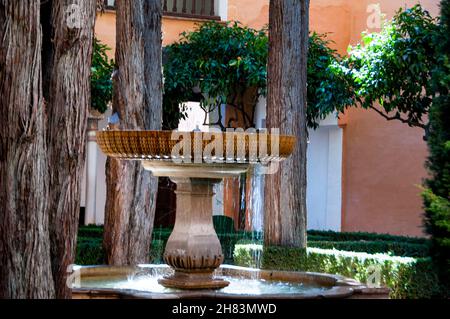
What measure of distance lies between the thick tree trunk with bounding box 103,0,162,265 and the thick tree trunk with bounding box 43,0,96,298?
194 inches

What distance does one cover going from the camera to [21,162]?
187 inches

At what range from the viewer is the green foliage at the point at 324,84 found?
14430 millimetres

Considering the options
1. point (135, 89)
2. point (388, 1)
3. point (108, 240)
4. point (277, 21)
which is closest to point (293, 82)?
point (277, 21)

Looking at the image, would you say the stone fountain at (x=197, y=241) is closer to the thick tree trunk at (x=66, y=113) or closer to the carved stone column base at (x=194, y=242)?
the carved stone column base at (x=194, y=242)

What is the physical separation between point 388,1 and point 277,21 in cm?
527

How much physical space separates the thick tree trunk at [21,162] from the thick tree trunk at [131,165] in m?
5.33

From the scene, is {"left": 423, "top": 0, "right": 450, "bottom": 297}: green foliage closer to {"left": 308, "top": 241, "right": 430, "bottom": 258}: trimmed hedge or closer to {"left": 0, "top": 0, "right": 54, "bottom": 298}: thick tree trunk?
{"left": 308, "top": 241, "right": 430, "bottom": 258}: trimmed hedge

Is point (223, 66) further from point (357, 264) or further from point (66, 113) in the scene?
point (66, 113)

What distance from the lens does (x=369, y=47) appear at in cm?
1347

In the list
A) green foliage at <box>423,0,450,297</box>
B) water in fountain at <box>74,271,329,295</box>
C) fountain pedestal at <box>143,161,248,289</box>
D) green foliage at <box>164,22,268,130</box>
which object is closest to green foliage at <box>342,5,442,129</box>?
green foliage at <box>164,22,268,130</box>

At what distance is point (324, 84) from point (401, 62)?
187 centimetres

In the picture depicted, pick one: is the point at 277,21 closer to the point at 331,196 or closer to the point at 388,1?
the point at 388,1

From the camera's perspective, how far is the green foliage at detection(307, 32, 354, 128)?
14.4 metres

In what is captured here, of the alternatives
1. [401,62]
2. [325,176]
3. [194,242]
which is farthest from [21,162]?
[325,176]
